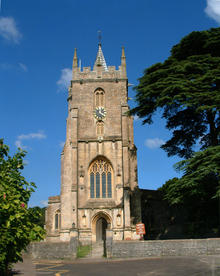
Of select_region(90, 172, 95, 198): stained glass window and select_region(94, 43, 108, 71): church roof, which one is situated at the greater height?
select_region(94, 43, 108, 71): church roof

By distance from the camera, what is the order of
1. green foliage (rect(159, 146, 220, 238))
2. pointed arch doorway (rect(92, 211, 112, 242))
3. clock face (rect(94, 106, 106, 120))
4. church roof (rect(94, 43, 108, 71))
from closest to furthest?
green foliage (rect(159, 146, 220, 238)), pointed arch doorway (rect(92, 211, 112, 242)), clock face (rect(94, 106, 106, 120)), church roof (rect(94, 43, 108, 71))

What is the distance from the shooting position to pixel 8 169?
11.3 meters

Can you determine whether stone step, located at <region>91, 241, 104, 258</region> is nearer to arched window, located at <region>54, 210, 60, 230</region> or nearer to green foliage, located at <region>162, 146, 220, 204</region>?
green foliage, located at <region>162, 146, 220, 204</region>

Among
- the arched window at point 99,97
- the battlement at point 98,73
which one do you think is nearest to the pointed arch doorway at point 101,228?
the arched window at point 99,97

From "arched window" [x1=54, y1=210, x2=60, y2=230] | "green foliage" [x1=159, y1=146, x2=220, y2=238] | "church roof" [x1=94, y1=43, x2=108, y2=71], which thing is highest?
"church roof" [x1=94, y1=43, x2=108, y2=71]

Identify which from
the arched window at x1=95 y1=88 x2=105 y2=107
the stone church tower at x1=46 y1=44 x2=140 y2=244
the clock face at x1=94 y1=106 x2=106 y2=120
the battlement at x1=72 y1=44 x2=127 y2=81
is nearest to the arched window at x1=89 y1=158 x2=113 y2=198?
the stone church tower at x1=46 y1=44 x2=140 y2=244

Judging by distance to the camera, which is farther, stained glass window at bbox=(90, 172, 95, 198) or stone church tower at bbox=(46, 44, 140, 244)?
stained glass window at bbox=(90, 172, 95, 198)

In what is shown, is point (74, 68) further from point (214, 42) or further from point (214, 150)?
point (214, 150)

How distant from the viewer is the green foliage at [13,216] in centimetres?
918

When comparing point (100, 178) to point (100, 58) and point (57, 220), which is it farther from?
point (100, 58)

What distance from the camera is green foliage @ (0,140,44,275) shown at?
30.1 ft

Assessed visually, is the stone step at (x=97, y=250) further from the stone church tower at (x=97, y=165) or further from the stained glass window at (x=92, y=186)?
the stained glass window at (x=92, y=186)

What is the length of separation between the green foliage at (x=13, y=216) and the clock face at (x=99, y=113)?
22.1m

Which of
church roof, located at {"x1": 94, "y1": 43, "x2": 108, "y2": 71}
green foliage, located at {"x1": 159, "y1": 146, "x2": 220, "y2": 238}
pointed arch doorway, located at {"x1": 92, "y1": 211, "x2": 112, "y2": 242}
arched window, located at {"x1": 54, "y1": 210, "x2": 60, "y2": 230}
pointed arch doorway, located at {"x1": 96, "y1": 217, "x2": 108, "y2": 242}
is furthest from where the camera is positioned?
church roof, located at {"x1": 94, "y1": 43, "x2": 108, "y2": 71}
